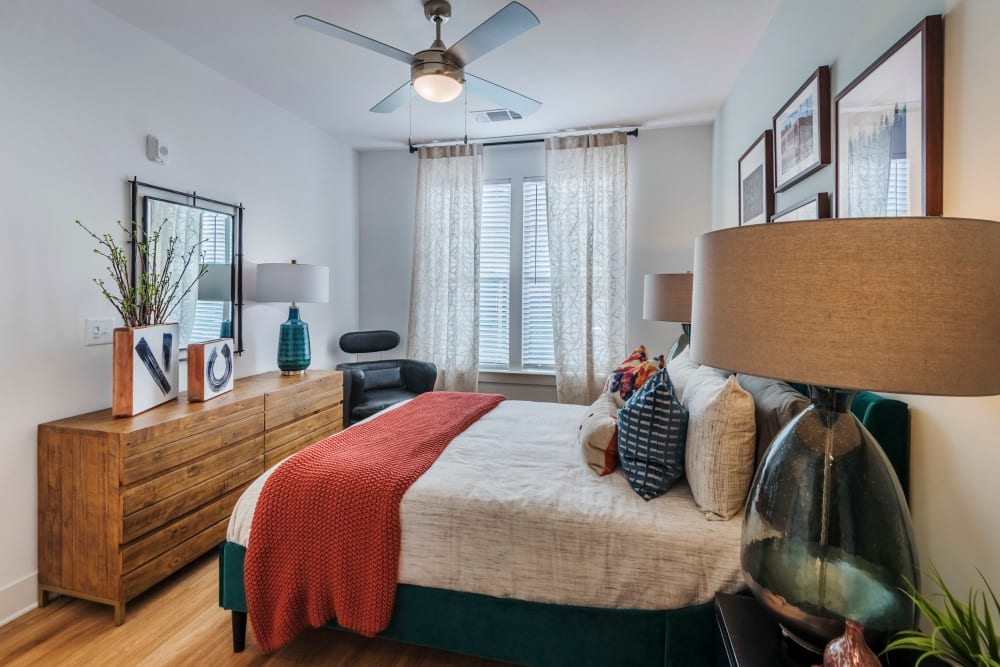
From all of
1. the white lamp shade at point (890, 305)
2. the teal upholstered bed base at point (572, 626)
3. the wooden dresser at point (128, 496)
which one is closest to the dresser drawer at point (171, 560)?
the wooden dresser at point (128, 496)

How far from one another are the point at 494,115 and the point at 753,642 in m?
3.64

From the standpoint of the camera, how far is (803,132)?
2.04m

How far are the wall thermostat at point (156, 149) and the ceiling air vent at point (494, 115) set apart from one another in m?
2.02

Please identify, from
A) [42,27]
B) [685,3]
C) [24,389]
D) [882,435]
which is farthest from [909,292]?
[42,27]

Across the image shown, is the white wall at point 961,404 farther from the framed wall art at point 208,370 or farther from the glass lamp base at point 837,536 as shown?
the framed wall art at point 208,370

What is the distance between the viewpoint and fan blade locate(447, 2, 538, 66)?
1.87 metres

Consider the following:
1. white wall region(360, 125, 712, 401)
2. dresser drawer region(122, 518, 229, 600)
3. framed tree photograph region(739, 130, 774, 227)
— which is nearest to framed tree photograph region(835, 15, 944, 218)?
framed tree photograph region(739, 130, 774, 227)

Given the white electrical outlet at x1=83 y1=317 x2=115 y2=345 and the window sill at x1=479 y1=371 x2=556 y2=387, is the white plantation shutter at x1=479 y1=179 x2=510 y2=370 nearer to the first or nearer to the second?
the window sill at x1=479 y1=371 x2=556 y2=387

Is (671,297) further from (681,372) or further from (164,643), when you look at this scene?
(164,643)

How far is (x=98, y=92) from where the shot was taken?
93.0 inches

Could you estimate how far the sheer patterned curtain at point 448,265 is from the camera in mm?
4465

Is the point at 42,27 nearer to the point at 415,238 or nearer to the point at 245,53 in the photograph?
the point at 245,53

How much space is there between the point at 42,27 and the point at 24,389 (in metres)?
1.54

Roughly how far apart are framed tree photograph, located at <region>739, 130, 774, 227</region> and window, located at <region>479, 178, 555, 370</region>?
182cm
